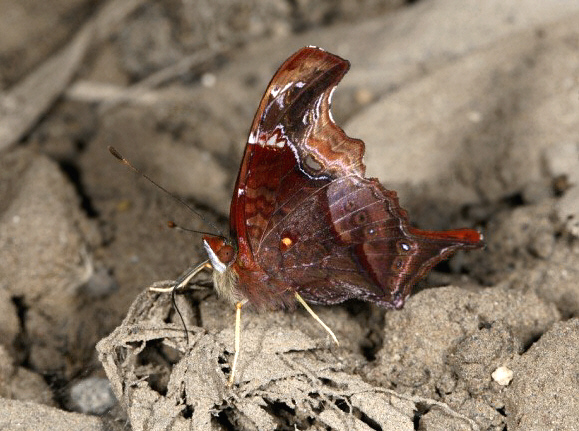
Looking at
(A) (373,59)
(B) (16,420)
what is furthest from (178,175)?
(B) (16,420)

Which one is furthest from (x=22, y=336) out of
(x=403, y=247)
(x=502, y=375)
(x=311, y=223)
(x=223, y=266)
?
(x=502, y=375)

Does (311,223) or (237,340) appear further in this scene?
(311,223)

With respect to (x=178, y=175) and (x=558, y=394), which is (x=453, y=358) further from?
(x=178, y=175)

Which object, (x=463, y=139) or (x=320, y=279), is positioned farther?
(x=463, y=139)

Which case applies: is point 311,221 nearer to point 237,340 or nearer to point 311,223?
point 311,223

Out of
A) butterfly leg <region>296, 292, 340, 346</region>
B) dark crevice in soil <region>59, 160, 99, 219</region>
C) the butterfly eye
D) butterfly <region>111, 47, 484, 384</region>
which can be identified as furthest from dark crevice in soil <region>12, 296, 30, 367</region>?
the butterfly eye

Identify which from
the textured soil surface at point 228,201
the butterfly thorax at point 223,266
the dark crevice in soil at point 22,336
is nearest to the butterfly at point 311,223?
the butterfly thorax at point 223,266

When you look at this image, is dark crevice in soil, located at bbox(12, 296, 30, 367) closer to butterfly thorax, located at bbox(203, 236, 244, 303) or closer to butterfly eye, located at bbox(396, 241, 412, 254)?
butterfly thorax, located at bbox(203, 236, 244, 303)
